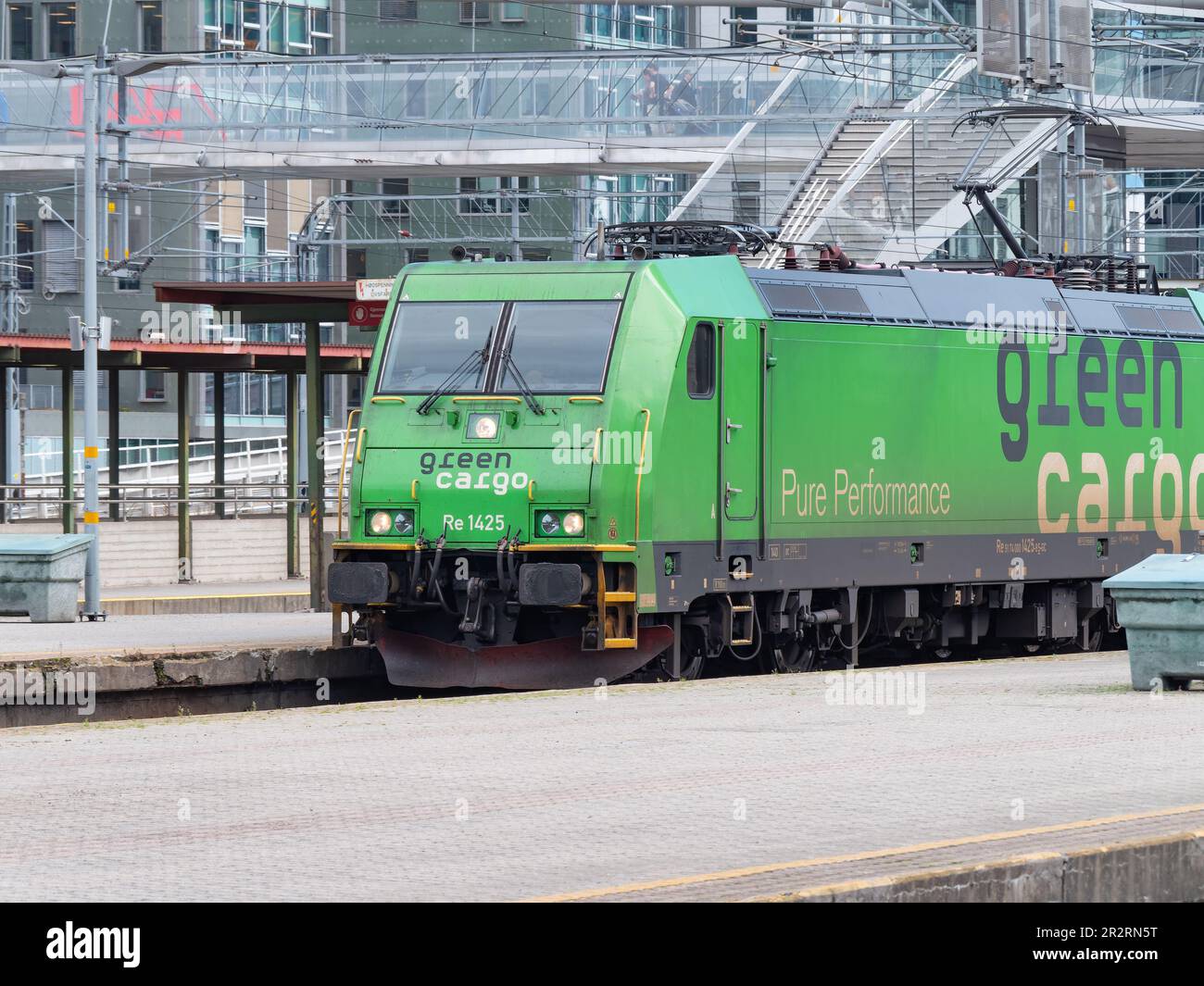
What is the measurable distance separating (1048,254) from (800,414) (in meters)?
5.30

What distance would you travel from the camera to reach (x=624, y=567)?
54.1 feet

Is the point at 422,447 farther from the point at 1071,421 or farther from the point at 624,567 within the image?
the point at 1071,421

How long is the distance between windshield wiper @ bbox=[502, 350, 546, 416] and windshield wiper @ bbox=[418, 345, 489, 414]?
20 cm

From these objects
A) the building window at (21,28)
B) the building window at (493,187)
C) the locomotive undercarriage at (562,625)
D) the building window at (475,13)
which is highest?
the building window at (475,13)

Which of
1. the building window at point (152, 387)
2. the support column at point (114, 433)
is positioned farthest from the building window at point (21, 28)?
the support column at point (114, 433)

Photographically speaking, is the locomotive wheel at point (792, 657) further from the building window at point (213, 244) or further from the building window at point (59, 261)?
the building window at point (213, 244)

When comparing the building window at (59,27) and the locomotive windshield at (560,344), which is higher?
the building window at (59,27)

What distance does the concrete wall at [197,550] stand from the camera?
34719 millimetres

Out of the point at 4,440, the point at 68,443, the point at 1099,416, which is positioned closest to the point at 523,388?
the point at 1099,416

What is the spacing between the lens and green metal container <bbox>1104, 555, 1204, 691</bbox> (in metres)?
14.6

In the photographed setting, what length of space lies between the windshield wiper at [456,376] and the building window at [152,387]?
4990cm

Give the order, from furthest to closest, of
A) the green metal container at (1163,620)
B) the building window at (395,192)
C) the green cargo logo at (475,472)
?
the building window at (395,192) < the green cargo logo at (475,472) < the green metal container at (1163,620)
